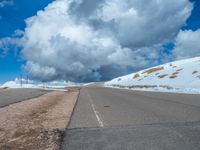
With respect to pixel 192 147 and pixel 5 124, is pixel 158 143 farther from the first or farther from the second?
pixel 5 124

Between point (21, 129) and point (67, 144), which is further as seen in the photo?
point (21, 129)

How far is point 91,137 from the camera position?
742 cm

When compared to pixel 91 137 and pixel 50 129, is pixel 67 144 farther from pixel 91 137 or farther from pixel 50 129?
pixel 50 129

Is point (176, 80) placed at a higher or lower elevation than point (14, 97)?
higher

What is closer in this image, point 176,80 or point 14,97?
point 14,97

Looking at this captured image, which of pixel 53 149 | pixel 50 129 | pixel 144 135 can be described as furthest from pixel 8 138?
pixel 144 135

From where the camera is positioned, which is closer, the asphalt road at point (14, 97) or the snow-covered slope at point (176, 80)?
the asphalt road at point (14, 97)

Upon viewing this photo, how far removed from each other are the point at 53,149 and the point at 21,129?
3.56 metres

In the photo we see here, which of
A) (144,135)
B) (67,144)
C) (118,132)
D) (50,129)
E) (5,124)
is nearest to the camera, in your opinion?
(67,144)

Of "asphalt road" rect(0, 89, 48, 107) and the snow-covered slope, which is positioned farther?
the snow-covered slope

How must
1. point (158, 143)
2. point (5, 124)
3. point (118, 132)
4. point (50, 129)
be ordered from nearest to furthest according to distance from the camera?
point (158, 143) → point (118, 132) → point (50, 129) → point (5, 124)

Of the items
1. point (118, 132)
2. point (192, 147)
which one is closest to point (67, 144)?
point (118, 132)

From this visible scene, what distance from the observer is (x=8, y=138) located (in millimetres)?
8016

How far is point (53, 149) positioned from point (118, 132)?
2.36m
